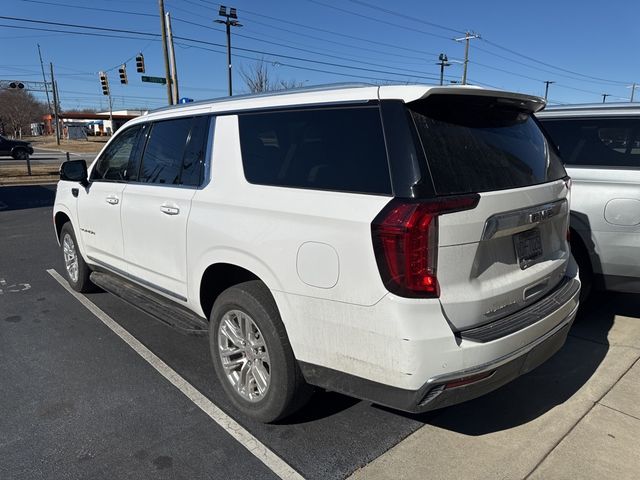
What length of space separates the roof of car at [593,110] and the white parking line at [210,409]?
12.9ft

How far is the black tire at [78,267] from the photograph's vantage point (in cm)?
511

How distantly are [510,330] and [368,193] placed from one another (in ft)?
3.17

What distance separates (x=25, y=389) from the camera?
334 cm

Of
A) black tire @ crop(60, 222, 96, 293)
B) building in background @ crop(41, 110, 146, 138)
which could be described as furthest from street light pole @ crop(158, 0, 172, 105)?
building in background @ crop(41, 110, 146, 138)

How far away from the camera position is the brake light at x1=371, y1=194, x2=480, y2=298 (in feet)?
6.86

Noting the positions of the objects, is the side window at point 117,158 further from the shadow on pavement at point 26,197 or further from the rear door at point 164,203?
the shadow on pavement at point 26,197

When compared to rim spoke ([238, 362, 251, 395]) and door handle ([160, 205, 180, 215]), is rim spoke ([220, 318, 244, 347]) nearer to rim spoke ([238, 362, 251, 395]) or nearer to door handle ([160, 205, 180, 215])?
rim spoke ([238, 362, 251, 395])

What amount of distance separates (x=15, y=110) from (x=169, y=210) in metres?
96.9

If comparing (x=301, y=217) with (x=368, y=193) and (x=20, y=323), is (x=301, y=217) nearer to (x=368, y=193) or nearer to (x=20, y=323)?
(x=368, y=193)

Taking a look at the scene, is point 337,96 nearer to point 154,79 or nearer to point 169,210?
point 169,210

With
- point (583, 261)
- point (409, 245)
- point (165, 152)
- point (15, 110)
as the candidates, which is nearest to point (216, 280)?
point (165, 152)

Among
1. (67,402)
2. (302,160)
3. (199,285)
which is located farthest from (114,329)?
(302,160)

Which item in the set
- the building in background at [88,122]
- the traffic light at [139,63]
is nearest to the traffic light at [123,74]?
the traffic light at [139,63]

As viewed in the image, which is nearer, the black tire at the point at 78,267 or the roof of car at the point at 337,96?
the roof of car at the point at 337,96
